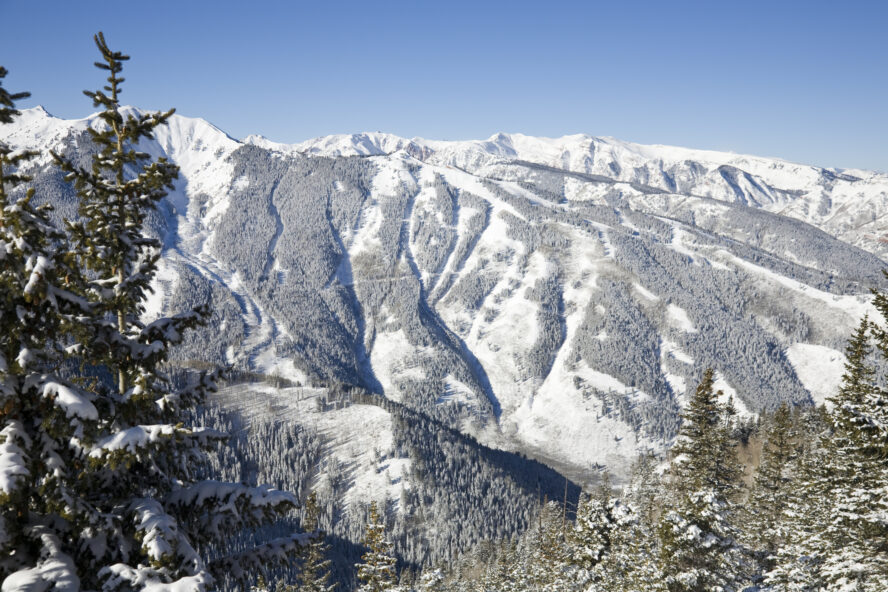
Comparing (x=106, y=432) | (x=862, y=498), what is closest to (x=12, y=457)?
(x=106, y=432)

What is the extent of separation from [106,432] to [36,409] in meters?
1.28

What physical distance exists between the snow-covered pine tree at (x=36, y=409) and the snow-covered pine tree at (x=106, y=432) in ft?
0.08

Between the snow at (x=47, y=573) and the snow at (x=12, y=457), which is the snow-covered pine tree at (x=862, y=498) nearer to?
the snow at (x=47, y=573)

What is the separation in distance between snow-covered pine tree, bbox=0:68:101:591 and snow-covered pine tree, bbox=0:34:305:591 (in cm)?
3

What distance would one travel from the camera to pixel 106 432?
10.2 meters

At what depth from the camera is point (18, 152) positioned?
9320 millimetres

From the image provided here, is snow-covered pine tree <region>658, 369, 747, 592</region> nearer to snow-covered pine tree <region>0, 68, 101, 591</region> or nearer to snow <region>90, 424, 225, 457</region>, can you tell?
snow <region>90, 424, 225, 457</region>

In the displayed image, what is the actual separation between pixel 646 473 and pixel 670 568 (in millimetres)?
91731

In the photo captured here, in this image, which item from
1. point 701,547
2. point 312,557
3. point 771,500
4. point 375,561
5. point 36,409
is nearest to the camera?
point 36,409

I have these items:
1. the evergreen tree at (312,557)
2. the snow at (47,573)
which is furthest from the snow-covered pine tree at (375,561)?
the snow at (47,573)

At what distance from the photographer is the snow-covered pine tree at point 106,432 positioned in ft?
28.7

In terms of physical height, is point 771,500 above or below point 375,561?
below

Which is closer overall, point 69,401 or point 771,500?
point 69,401

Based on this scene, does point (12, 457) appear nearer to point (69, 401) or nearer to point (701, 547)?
point (69, 401)
